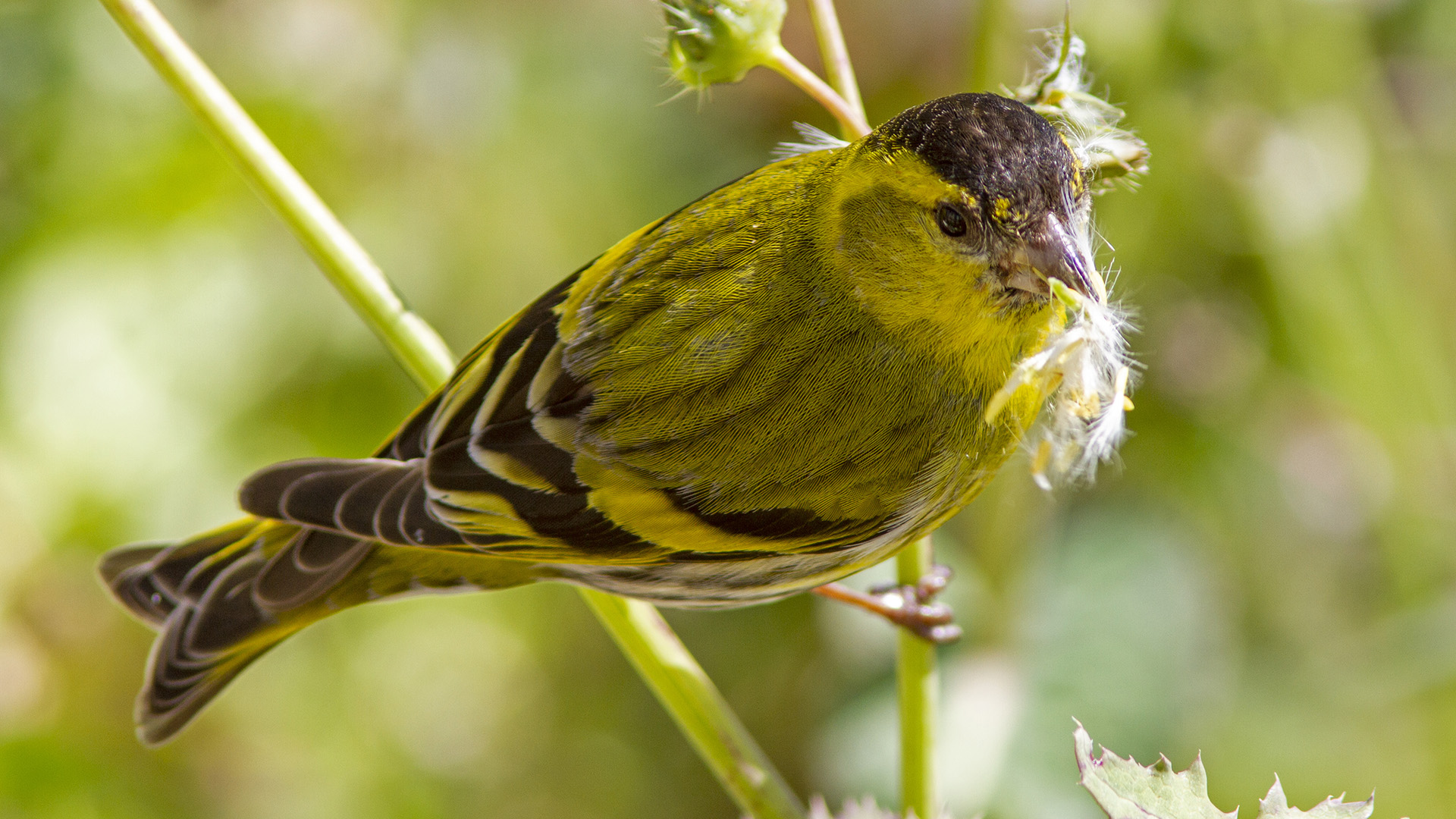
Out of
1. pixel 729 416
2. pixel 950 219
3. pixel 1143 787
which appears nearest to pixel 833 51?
pixel 950 219

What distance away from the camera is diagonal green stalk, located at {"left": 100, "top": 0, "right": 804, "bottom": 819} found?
5.87 feet

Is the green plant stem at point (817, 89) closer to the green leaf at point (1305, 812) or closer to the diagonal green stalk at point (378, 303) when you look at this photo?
the diagonal green stalk at point (378, 303)

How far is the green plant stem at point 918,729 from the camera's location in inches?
71.2

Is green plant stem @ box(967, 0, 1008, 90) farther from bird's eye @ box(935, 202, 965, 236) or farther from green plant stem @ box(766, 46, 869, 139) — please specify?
bird's eye @ box(935, 202, 965, 236)

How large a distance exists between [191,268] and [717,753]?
2.27m

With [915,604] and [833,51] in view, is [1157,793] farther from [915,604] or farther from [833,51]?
[833,51]

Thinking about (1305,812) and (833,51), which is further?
(833,51)

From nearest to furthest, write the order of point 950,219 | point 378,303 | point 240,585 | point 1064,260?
1. point 1064,260
2. point 950,219
3. point 378,303
4. point 240,585

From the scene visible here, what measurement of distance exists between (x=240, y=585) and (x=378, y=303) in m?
0.60

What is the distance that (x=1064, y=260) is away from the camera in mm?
1685

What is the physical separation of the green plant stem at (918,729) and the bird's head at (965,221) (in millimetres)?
455

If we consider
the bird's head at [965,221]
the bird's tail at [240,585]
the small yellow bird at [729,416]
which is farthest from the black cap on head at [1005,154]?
the bird's tail at [240,585]

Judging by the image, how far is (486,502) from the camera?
199 centimetres

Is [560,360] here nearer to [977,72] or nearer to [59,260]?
[977,72]
